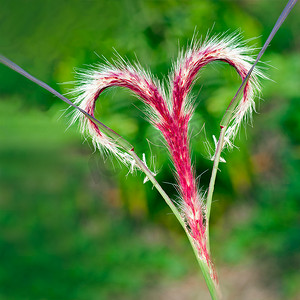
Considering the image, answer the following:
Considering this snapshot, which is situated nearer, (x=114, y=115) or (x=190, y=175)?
(x=190, y=175)

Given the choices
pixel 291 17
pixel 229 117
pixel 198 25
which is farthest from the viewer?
pixel 291 17

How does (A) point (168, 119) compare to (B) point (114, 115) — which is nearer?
(A) point (168, 119)

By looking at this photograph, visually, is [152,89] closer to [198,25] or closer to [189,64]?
[189,64]

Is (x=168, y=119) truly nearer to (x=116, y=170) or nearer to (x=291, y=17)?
(x=116, y=170)

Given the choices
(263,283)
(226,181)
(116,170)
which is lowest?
(263,283)

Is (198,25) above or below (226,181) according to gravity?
above

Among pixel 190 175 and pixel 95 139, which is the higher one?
pixel 95 139

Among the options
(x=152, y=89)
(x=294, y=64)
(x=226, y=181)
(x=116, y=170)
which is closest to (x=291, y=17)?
(x=294, y=64)

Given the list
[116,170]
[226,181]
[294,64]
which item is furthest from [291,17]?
[116,170]

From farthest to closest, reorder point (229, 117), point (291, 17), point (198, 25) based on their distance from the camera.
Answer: point (291, 17) → point (198, 25) → point (229, 117)
